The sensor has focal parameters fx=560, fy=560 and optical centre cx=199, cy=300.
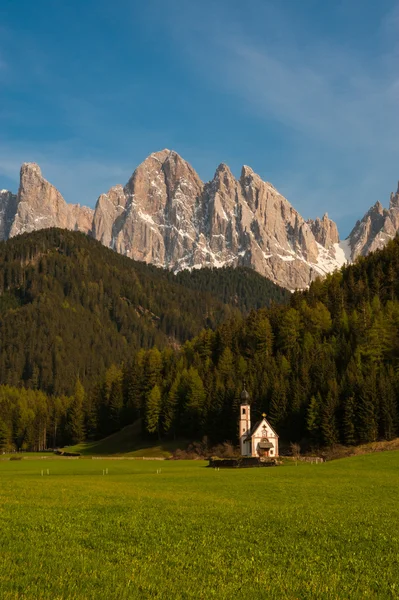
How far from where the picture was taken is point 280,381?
104 metres

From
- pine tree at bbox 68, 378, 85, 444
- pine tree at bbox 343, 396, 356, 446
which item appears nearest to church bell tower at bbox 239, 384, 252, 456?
pine tree at bbox 343, 396, 356, 446

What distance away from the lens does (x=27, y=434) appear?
14088cm

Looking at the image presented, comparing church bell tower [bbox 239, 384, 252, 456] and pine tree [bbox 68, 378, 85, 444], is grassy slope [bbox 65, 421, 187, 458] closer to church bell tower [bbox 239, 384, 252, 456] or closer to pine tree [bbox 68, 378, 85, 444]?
pine tree [bbox 68, 378, 85, 444]

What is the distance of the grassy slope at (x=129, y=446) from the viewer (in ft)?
355

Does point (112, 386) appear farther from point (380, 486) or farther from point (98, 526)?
point (98, 526)

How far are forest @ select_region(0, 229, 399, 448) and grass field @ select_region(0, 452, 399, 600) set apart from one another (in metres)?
59.0

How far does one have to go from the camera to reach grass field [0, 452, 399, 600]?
13062 millimetres

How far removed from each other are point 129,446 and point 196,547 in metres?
102

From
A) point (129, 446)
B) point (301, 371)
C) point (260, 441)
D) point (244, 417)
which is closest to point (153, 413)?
point (129, 446)

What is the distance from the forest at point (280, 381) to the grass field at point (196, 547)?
59.0m

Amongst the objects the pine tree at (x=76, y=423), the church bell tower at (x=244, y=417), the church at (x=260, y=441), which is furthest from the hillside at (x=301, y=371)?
the church at (x=260, y=441)

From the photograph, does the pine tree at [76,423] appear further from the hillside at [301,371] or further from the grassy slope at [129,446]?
the grassy slope at [129,446]

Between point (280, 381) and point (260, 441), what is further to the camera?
point (280, 381)

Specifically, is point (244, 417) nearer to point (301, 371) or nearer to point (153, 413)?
point (301, 371)
